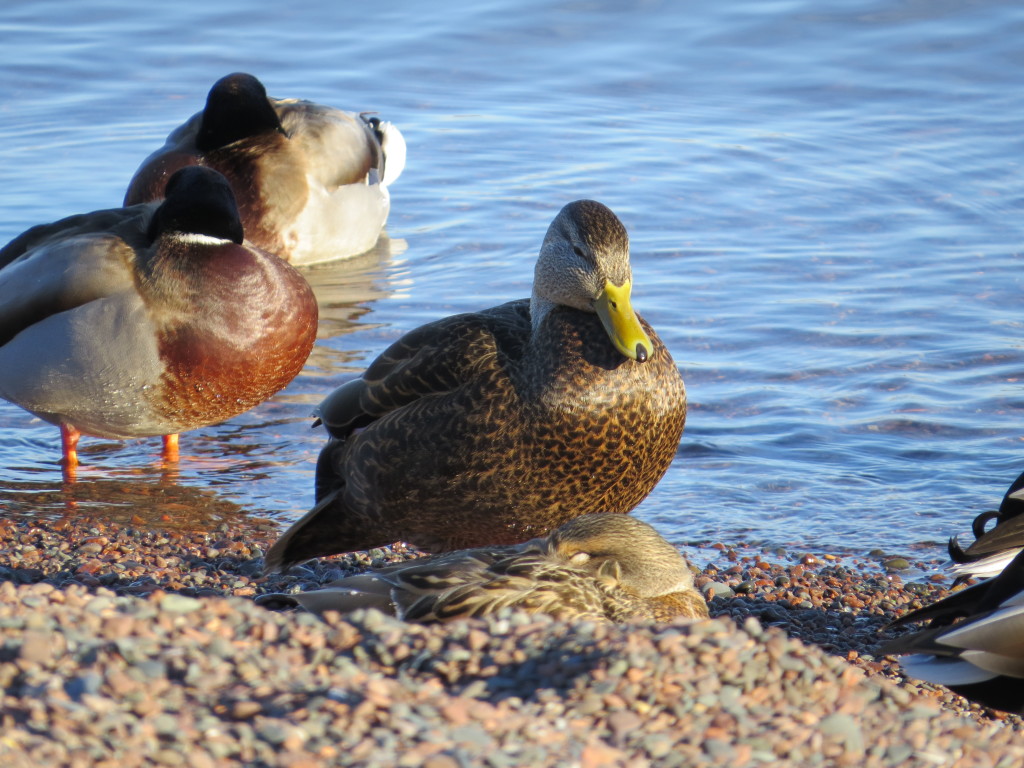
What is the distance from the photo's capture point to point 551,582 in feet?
12.7

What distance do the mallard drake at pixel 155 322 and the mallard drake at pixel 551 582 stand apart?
2.52m

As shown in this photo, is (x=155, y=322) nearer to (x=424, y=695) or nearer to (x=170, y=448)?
(x=170, y=448)

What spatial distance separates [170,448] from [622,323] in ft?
9.85

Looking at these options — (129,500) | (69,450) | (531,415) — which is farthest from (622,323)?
(69,450)

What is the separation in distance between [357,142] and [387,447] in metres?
5.98

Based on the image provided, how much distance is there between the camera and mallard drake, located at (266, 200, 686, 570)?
4852 millimetres

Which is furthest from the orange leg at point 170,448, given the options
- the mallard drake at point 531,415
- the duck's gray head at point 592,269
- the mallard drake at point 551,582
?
the mallard drake at point 551,582

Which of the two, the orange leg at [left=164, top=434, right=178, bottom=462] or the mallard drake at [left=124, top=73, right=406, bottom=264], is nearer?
the orange leg at [left=164, top=434, right=178, bottom=462]

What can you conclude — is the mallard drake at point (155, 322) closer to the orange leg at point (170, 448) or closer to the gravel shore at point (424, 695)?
the orange leg at point (170, 448)

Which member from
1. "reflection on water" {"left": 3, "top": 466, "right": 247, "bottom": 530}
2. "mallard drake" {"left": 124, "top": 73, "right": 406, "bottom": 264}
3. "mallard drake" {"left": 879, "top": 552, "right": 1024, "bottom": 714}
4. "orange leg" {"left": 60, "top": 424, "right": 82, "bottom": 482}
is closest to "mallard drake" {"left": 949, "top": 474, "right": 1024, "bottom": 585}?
"mallard drake" {"left": 879, "top": 552, "right": 1024, "bottom": 714}

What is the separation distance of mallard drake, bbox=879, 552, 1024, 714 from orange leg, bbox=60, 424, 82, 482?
4153 mm

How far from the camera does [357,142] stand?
10.7m

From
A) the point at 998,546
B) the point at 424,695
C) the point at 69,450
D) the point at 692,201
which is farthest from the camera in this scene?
the point at 692,201

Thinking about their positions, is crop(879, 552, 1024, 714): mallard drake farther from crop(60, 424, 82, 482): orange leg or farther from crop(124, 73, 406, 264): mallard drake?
crop(124, 73, 406, 264): mallard drake
